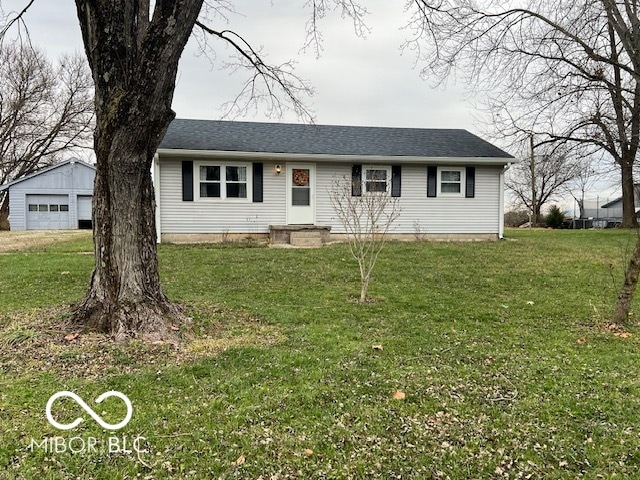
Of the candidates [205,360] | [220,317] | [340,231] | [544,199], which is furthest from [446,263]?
[544,199]

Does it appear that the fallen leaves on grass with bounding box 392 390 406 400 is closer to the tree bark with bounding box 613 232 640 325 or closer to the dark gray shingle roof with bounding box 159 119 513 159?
the tree bark with bounding box 613 232 640 325

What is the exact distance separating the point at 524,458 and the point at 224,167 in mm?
11054

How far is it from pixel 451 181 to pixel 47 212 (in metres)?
21.5

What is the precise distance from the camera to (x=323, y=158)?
12258mm

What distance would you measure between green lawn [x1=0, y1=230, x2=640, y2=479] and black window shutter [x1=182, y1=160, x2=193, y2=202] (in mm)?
6008

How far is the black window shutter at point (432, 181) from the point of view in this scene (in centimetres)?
1310

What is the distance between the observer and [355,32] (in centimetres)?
673

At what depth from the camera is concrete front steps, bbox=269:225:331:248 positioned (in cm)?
1177

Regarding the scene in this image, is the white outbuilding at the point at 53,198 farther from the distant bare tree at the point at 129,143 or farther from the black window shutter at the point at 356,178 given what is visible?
the distant bare tree at the point at 129,143

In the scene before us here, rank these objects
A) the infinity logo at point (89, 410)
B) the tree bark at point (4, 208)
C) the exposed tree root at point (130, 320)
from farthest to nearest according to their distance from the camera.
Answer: the tree bark at point (4, 208) < the exposed tree root at point (130, 320) < the infinity logo at point (89, 410)

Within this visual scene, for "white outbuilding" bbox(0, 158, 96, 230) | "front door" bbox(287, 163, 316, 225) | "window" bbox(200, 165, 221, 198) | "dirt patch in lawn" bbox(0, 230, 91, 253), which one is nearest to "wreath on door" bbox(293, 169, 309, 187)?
"front door" bbox(287, 163, 316, 225)

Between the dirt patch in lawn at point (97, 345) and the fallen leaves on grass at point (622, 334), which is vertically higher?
the dirt patch in lawn at point (97, 345)

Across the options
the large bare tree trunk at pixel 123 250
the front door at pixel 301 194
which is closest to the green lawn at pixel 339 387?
the large bare tree trunk at pixel 123 250

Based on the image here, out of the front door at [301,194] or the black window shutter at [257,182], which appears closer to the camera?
the black window shutter at [257,182]
